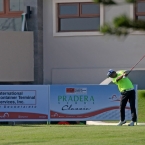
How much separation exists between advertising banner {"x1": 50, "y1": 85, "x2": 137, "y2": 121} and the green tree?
13.9 metres

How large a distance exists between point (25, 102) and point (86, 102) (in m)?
2.00

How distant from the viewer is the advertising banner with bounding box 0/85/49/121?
62.9 feet

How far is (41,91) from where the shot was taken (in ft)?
63.1

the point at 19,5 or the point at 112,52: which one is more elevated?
the point at 19,5

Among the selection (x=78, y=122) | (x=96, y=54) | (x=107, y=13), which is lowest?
(x=78, y=122)

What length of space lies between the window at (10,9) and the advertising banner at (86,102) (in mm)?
7930

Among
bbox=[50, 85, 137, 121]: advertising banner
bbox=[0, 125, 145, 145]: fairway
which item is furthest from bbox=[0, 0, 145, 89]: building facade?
bbox=[0, 125, 145, 145]: fairway

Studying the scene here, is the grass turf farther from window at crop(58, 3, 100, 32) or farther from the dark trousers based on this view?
window at crop(58, 3, 100, 32)

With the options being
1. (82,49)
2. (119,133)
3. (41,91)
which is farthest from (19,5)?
(119,133)

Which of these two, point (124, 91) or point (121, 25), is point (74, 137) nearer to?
point (124, 91)

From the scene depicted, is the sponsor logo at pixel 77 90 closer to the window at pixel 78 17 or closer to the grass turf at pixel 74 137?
the grass turf at pixel 74 137

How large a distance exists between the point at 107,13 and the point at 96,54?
6.13 feet

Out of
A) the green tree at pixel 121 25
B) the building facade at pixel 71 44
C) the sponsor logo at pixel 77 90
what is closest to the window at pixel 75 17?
the building facade at pixel 71 44

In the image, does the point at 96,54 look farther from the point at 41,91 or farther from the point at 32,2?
the point at 41,91
